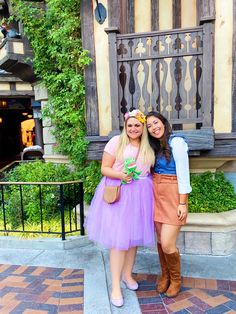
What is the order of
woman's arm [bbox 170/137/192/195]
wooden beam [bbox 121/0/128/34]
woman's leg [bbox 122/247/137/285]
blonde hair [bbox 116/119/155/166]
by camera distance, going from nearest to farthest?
woman's arm [bbox 170/137/192/195], blonde hair [bbox 116/119/155/166], woman's leg [bbox 122/247/137/285], wooden beam [bbox 121/0/128/34]

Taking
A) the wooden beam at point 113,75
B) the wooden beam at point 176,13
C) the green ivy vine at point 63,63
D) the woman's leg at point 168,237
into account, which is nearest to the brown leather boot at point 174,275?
the woman's leg at point 168,237

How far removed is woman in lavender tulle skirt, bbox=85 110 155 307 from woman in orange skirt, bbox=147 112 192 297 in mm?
78

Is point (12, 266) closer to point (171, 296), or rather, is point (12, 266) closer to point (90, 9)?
point (171, 296)

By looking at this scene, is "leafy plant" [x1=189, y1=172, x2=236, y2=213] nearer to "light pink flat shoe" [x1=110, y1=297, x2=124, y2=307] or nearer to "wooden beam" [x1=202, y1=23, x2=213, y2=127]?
"wooden beam" [x1=202, y1=23, x2=213, y2=127]

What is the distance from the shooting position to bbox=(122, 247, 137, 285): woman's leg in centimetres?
272

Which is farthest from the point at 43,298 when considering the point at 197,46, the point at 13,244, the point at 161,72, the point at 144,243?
the point at 197,46

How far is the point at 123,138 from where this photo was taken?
98.0 inches

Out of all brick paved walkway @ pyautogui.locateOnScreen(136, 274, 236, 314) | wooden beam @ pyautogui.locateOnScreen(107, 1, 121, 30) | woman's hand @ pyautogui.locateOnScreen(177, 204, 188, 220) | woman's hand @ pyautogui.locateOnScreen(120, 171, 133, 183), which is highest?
wooden beam @ pyautogui.locateOnScreen(107, 1, 121, 30)

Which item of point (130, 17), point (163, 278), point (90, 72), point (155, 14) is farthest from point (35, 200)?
point (155, 14)

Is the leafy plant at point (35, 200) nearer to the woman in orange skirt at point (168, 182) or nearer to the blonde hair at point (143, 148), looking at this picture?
the blonde hair at point (143, 148)

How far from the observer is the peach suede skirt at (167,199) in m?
2.45

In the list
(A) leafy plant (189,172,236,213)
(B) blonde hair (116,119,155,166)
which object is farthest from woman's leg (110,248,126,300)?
(A) leafy plant (189,172,236,213)

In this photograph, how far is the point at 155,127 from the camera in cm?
244

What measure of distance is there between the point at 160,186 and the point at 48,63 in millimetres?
3398
